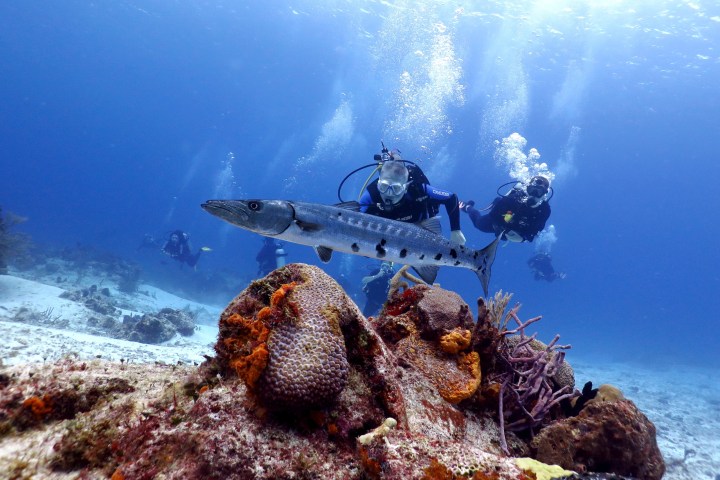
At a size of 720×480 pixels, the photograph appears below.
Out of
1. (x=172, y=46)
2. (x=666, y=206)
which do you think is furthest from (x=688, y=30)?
(x=666, y=206)

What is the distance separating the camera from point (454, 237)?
7.26m

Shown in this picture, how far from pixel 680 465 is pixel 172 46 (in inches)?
4311

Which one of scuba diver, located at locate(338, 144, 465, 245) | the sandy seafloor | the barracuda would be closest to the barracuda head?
the barracuda

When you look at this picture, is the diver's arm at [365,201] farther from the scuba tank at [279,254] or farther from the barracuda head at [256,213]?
the scuba tank at [279,254]

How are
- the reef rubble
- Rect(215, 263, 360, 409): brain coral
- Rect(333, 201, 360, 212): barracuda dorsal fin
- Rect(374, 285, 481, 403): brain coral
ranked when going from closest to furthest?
the reef rubble, Rect(215, 263, 360, 409): brain coral, Rect(374, 285, 481, 403): brain coral, Rect(333, 201, 360, 212): barracuda dorsal fin

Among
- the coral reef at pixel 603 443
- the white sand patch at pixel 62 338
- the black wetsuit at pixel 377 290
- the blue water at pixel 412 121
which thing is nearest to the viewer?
the coral reef at pixel 603 443

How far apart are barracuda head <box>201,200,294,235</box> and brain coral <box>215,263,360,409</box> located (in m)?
0.95

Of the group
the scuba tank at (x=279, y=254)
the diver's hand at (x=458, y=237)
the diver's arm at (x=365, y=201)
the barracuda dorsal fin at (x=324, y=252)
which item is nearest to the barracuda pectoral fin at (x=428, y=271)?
the barracuda dorsal fin at (x=324, y=252)

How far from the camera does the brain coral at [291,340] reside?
2.31m

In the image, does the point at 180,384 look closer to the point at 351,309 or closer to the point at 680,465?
the point at 351,309

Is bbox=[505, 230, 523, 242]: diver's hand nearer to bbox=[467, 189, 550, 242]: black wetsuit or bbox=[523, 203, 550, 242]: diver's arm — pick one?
bbox=[467, 189, 550, 242]: black wetsuit

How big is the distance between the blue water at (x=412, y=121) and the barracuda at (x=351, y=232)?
2208 centimetres

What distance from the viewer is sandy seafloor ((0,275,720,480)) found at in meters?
7.21

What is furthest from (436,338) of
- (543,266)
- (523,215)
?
(543,266)
